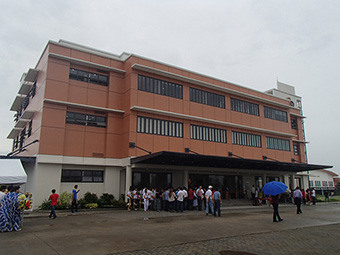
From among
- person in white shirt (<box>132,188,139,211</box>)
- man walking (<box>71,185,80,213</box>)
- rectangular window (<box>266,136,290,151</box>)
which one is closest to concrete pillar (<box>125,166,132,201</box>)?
person in white shirt (<box>132,188,139,211</box>)

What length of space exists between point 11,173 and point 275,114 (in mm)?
28822

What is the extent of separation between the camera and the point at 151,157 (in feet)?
65.0

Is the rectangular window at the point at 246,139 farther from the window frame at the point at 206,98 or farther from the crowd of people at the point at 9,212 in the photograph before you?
the crowd of people at the point at 9,212

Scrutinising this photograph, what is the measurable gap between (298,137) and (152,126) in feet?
81.0

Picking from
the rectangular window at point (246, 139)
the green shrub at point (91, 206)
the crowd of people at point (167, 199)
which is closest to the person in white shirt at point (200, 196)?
the crowd of people at point (167, 199)

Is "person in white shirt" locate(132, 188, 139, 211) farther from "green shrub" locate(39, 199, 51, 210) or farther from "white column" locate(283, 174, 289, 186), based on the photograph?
"white column" locate(283, 174, 289, 186)

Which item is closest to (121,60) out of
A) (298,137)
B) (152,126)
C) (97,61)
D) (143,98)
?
(97,61)

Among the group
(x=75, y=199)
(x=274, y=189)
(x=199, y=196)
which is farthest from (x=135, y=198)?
(x=274, y=189)

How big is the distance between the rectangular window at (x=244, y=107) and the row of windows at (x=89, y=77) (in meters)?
13.3

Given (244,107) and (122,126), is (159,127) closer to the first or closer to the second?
(122,126)

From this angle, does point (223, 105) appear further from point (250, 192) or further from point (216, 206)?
point (216, 206)

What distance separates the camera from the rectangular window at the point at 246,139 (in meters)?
29.8

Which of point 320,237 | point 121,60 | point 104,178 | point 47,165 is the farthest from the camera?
point 121,60

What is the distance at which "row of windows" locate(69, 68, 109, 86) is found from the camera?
76.4 feet
